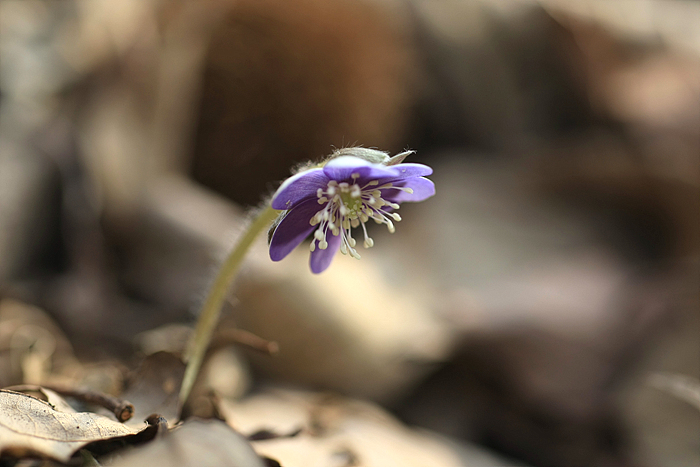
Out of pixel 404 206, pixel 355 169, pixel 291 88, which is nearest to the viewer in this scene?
pixel 355 169

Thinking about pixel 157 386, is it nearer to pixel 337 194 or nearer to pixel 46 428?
pixel 46 428

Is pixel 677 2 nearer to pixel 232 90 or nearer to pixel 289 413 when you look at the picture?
pixel 232 90

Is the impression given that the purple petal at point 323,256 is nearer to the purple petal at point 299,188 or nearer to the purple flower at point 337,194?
the purple flower at point 337,194

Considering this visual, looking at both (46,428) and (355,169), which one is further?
(355,169)

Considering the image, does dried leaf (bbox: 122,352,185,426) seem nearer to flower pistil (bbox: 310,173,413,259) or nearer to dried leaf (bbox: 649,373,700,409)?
flower pistil (bbox: 310,173,413,259)

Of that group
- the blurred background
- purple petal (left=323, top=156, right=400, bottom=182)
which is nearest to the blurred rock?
the blurred background

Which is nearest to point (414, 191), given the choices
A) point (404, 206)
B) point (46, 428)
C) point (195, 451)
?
point (195, 451)

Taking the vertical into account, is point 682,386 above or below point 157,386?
above
